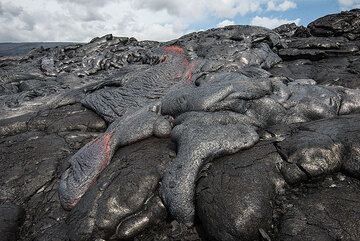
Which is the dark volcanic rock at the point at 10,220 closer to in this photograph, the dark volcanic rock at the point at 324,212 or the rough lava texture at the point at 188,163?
the rough lava texture at the point at 188,163

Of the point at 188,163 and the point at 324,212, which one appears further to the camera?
the point at 188,163

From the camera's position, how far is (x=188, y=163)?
21.9 ft

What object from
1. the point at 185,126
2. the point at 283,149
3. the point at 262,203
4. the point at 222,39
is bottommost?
the point at 262,203

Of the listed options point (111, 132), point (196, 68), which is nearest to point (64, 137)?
point (111, 132)

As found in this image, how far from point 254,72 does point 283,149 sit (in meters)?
6.84

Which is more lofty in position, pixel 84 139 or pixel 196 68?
pixel 196 68

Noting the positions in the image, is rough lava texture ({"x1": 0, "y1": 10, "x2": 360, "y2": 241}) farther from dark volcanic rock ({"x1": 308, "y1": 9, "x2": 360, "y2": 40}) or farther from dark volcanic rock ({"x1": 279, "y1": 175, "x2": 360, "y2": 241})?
dark volcanic rock ({"x1": 308, "y1": 9, "x2": 360, "y2": 40})

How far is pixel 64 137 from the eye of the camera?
1068 centimetres

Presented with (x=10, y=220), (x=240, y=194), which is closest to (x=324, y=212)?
(x=240, y=194)

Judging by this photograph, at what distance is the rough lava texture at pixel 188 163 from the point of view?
19.0 feet

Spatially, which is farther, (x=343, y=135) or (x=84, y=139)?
(x=84, y=139)

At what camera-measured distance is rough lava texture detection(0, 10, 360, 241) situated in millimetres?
5789

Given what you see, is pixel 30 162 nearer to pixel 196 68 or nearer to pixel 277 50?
pixel 196 68

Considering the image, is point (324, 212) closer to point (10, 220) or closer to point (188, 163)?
point (188, 163)
